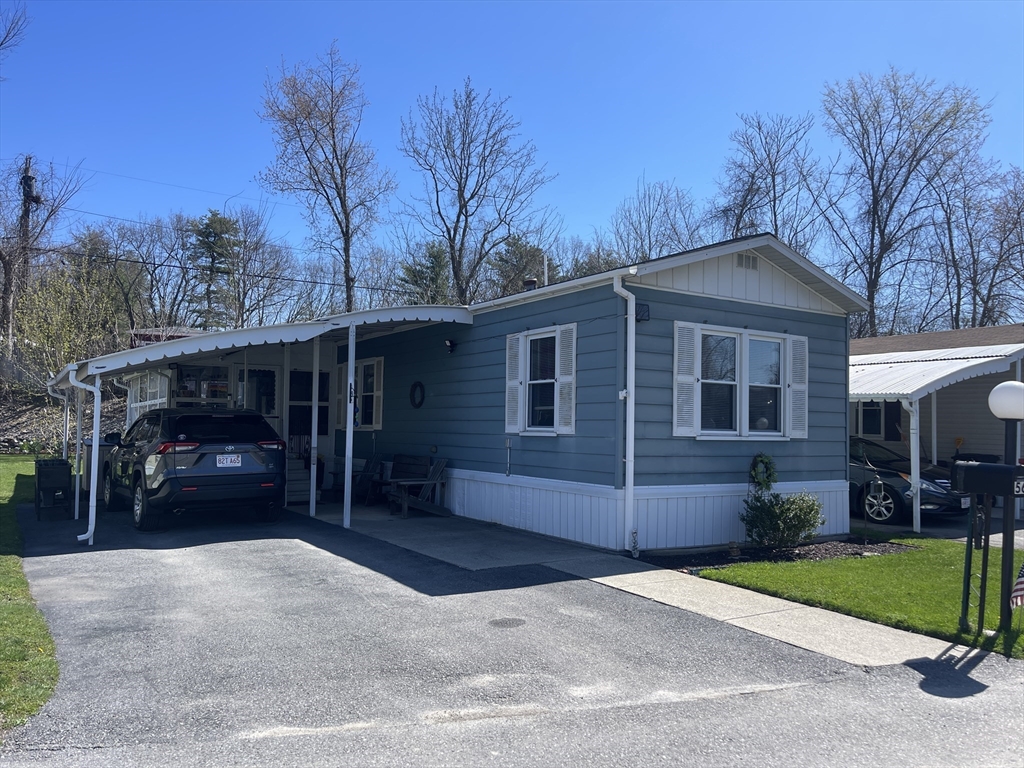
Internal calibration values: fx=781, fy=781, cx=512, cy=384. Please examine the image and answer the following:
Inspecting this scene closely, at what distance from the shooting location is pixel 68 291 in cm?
2302

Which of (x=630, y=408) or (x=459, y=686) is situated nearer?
(x=459, y=686)

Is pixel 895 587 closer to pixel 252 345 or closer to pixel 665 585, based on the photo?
pixel 665 585

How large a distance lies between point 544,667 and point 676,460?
187 inches

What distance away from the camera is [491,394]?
11.2 m

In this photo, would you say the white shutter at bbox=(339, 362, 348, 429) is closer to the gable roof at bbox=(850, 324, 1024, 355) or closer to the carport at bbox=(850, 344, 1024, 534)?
the carport at bbox=(850, 344, 1024, 534)

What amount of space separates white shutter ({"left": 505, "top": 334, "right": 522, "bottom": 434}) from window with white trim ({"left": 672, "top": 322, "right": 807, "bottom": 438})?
7.36ft

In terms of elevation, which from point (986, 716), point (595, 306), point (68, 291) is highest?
point (68, 291)

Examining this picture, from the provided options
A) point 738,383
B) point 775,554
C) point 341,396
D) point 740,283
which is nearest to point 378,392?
point 341,396

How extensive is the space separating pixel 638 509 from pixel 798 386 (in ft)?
10.3

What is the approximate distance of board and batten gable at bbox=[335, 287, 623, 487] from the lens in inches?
361

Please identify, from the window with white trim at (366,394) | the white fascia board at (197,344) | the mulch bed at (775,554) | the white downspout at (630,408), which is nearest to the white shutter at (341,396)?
the window with white trim at (366,394)

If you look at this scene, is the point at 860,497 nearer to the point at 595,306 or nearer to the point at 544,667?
the point at 595,306

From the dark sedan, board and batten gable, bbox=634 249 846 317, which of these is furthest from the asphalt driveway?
the dark sedan

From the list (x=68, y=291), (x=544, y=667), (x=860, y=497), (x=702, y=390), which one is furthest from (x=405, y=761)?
(x=68, y=291)
